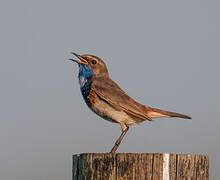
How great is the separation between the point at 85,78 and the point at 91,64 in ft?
1.29

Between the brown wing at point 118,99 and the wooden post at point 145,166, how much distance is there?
11.1ft

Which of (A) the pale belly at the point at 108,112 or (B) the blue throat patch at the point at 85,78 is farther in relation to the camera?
(B) the blue throat patch at the point at 85,78

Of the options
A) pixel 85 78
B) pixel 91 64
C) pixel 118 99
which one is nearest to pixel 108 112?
pixel 118 99

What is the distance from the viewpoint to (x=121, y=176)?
4.96 metres

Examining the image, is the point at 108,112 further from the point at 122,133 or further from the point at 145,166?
the point at 145,166

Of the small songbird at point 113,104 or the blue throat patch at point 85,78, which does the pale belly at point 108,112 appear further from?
the blue throat patch at point 85,78

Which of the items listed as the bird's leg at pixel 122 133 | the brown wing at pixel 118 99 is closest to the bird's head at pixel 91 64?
the brown wing at pixel 118 99

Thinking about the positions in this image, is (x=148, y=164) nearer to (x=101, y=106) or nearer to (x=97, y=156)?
(x=97, y=156)

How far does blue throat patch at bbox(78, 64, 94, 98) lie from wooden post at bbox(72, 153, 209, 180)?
3.66 meters

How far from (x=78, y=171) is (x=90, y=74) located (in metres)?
4.05

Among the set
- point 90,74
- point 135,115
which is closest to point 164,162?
point 135,115

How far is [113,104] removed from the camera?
859 cm

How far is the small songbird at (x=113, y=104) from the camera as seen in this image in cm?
858

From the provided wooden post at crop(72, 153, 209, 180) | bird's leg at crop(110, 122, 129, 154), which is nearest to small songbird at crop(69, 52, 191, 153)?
bird's leg at crop(110, 122, 129, 154)
